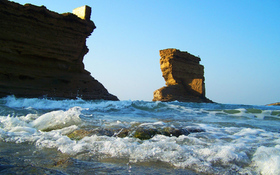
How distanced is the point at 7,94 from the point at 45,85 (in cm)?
251

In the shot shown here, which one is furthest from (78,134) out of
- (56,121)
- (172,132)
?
(172,132)

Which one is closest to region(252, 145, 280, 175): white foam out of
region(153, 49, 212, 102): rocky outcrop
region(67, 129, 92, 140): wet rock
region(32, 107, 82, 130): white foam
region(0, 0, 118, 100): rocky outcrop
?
region(67, 129, 92, 140): wet rock

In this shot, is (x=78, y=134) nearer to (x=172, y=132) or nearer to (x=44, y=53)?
(x=172, y=132)

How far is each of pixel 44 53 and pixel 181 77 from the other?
1753cm

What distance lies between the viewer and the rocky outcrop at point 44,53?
13.6 m

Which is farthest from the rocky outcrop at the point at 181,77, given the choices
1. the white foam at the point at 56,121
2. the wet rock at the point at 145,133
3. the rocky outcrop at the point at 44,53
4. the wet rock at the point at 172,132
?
the wet rock at the point at 145,133

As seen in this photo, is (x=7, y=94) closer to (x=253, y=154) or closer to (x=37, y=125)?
(x=37, y=125)

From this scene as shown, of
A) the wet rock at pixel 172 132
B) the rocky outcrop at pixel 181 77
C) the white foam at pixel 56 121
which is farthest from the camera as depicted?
the rocky outcrop at pixel 181 77

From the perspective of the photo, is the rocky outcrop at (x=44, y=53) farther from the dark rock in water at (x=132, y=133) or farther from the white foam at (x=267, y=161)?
the white foam at (x=267, y=161)

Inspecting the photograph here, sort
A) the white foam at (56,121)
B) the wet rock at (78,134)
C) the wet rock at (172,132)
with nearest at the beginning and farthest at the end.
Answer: the wet rock at (78,134)
the wet rock at (172,132)
the white foam at (56,121)

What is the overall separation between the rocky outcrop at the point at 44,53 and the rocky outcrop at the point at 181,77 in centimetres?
1072

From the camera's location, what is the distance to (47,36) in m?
15.2

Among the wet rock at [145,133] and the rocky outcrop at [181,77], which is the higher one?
the rocky outcrop at [181,77]

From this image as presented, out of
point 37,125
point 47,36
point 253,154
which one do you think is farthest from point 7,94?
point 253,154
